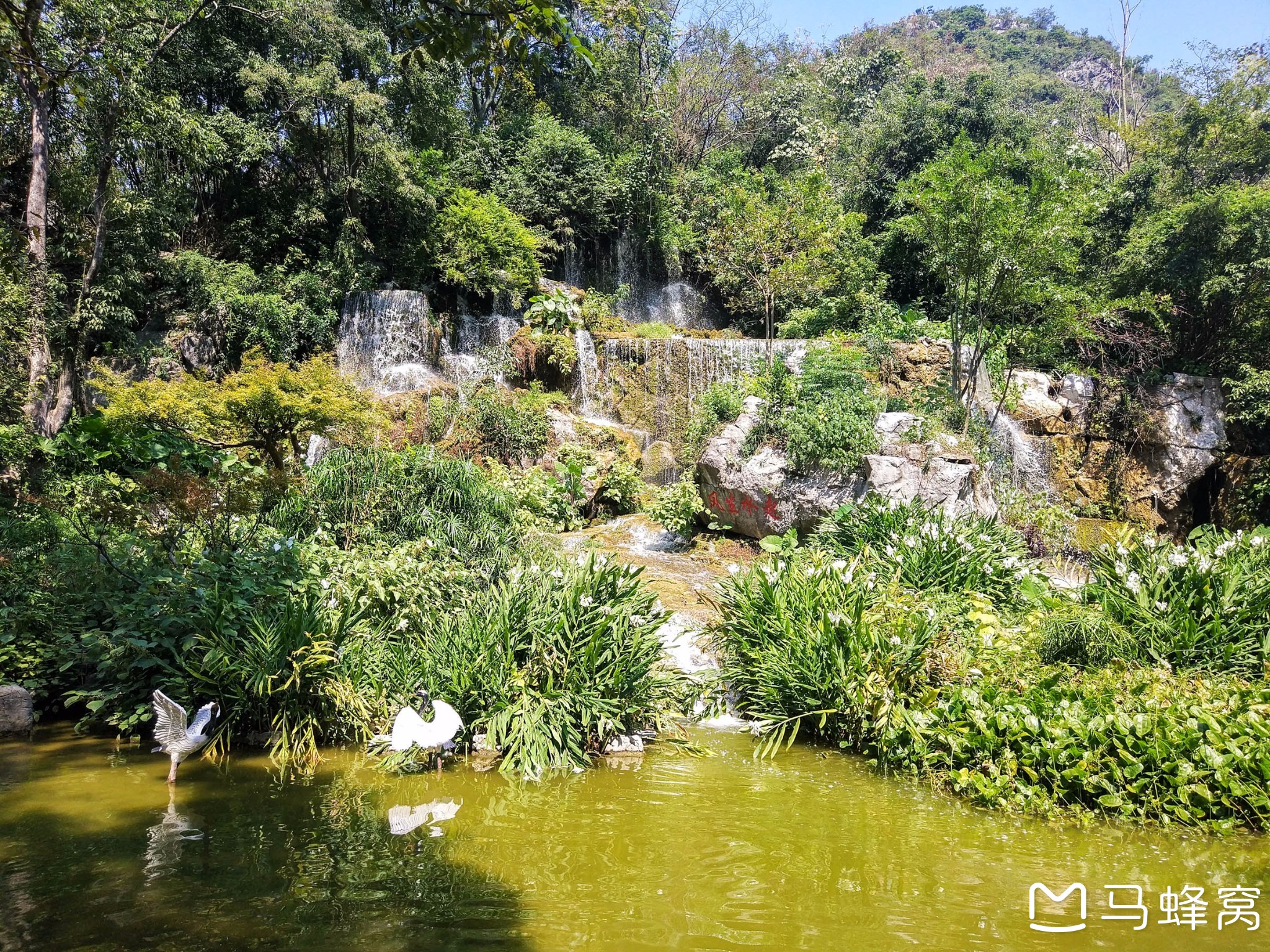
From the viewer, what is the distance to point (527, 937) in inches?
118

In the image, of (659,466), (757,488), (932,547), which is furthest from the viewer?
(659,466)

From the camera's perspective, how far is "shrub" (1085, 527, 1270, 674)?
5441 millimetres

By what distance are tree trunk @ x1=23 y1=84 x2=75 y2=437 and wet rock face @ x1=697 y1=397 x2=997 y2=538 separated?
11200 millimetres

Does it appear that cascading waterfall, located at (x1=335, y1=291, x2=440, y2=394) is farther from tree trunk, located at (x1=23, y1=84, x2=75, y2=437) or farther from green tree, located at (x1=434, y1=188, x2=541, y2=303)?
tree trunk, located at (x1=23, y1=84, x2=75, y2=437)

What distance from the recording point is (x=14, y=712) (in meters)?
5.38

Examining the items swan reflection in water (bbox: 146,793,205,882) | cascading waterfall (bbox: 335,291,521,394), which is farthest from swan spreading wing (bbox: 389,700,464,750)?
cascading waterfall (bbox: 335,291,521,394)

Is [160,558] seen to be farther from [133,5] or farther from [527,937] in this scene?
[133,5]

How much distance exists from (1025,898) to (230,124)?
2150 cm

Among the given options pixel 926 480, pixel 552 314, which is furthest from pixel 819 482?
pixel 552 314

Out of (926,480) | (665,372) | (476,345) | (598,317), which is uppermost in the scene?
(598,317)

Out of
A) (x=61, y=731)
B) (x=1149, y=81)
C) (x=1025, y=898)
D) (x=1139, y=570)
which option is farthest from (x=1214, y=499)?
(x=1149, y=81)

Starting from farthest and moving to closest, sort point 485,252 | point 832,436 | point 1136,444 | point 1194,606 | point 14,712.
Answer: point 485,252 < point 1136,444 < point 832,436 < point 1194,606 < point 14,712

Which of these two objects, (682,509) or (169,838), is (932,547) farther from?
(169,838)

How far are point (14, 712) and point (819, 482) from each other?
9229mm
